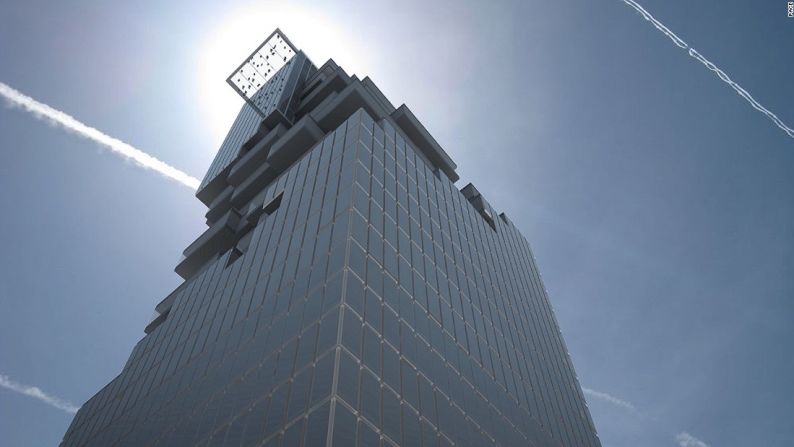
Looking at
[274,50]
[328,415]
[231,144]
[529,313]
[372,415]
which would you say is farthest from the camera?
[274,50]

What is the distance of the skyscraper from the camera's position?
67.8 ft

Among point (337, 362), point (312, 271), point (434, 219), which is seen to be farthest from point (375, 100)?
point (337, 362)

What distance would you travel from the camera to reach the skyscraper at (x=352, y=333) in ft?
67.8

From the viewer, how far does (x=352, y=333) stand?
71.2 feet

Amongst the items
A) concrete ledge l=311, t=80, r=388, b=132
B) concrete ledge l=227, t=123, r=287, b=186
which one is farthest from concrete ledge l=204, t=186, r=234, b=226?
concrete ledge l=311, t=80, r=388, b=132

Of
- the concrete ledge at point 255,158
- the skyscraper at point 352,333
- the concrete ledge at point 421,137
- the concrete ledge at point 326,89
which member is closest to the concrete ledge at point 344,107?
the skyscraper at point 352,333

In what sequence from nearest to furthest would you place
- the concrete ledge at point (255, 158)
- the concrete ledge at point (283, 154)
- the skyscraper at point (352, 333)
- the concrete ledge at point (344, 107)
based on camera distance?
the skyscraper at point (352, 333) < the concrete ledge at point (283, 154) < the concrete ledge at point (344, 107) < the concrete ledge at point (255, 158)

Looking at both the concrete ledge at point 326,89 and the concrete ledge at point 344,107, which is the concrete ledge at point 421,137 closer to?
the concrete ledge at point 344,107

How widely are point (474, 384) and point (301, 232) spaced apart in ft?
39.6

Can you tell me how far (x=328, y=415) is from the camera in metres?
18.0

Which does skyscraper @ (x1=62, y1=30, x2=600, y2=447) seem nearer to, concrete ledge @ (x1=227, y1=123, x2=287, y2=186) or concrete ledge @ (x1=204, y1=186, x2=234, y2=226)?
concrete ledge @ (x1=227, y1=123, x2=287, y2=186)

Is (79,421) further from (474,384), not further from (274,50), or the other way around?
(274,50)

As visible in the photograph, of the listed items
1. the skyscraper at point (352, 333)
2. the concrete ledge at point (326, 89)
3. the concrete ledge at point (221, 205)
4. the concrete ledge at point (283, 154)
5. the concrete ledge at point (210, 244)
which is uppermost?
the concrete ledge at point (326, 89)

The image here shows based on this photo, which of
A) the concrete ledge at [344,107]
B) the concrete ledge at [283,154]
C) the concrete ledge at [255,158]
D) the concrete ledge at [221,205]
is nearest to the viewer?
the concrete ledge at [283,154]
